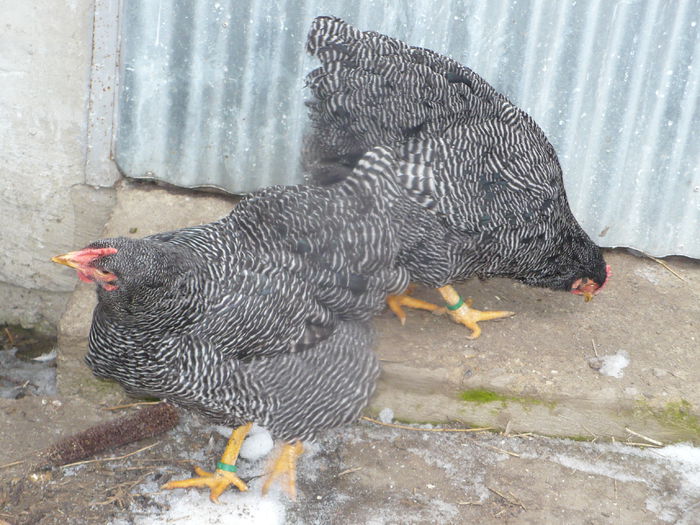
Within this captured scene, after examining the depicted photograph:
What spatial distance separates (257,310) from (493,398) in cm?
132

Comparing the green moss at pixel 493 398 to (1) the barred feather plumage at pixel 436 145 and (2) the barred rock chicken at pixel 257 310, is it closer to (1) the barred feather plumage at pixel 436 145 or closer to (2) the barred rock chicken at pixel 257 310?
(1) the barred feather plumage at pixel 436 145

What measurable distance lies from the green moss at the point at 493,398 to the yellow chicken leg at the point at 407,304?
1.69 ft

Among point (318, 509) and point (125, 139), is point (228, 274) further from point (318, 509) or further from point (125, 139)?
point (125, 139)

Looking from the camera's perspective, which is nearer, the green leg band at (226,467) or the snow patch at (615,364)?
the green leg band at (226,467)

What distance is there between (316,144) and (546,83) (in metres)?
1.40

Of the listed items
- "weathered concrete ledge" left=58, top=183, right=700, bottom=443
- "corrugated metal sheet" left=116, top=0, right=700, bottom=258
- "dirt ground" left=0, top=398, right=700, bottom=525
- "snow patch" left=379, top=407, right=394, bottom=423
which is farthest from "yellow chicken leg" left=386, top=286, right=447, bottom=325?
"corrugated metal sheet" left=116, top=0, right=700, bottom=258

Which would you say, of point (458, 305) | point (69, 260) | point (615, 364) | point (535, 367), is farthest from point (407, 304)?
point (69, 260)

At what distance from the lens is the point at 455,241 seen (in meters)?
3.39

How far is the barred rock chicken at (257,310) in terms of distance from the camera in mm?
2715

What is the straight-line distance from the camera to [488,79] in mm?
4121

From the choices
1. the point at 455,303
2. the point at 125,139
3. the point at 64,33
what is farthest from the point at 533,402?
the point at 64,33

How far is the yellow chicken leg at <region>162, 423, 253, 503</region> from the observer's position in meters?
3.26

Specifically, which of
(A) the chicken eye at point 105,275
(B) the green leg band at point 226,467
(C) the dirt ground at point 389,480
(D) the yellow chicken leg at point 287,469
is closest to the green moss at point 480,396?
(C) the dirt ground at point 389,480

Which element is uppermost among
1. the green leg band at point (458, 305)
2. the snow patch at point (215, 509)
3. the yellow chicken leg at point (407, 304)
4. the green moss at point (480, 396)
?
the green leg band at point (458, 305)
